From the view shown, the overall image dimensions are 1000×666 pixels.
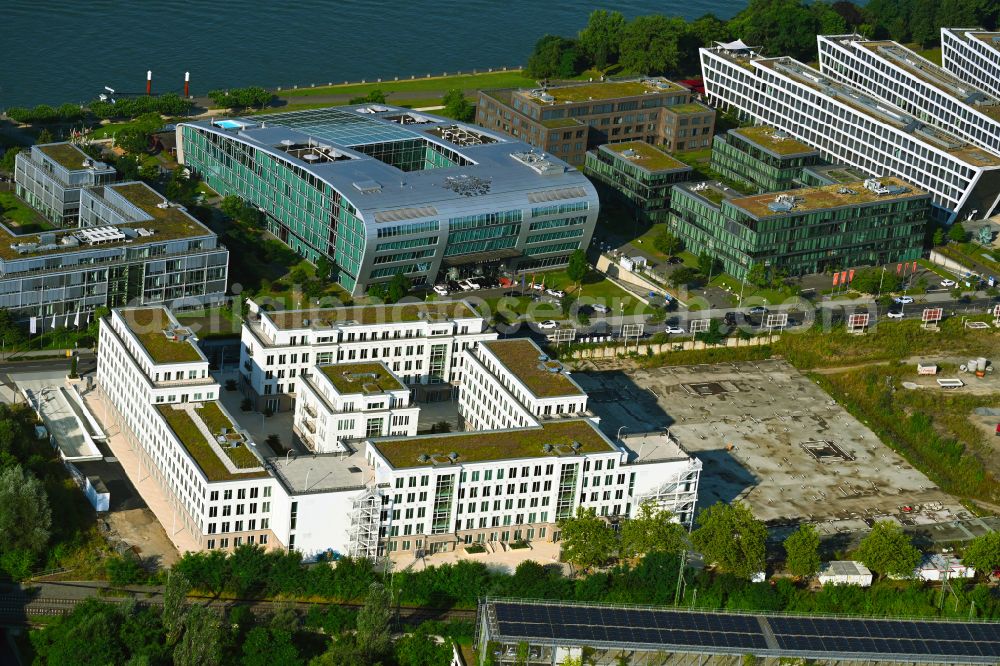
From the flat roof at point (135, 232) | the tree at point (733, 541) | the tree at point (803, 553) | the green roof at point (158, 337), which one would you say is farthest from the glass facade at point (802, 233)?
the green roof at point (158, 337)

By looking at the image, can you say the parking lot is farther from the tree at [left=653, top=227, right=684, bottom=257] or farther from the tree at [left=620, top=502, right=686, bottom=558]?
the tree at [left=653, top=227, right=684, bottom=257]

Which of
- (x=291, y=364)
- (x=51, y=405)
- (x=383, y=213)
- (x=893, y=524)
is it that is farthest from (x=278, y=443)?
(x=893, y=524)

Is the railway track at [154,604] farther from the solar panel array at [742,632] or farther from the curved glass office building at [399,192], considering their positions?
the curved glass office building at [399,192]

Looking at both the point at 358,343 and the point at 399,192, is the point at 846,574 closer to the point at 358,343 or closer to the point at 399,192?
the point at 358,343

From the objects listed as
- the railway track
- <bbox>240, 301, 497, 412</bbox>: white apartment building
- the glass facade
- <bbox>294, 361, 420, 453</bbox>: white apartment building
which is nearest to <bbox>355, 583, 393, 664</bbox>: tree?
the railway track

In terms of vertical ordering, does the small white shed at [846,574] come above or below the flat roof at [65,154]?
below

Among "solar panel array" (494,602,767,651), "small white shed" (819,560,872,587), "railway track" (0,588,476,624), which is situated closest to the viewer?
"solar panel array" (494,602,767,651)

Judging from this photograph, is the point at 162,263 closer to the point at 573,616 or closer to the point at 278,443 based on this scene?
the point at 278,443
